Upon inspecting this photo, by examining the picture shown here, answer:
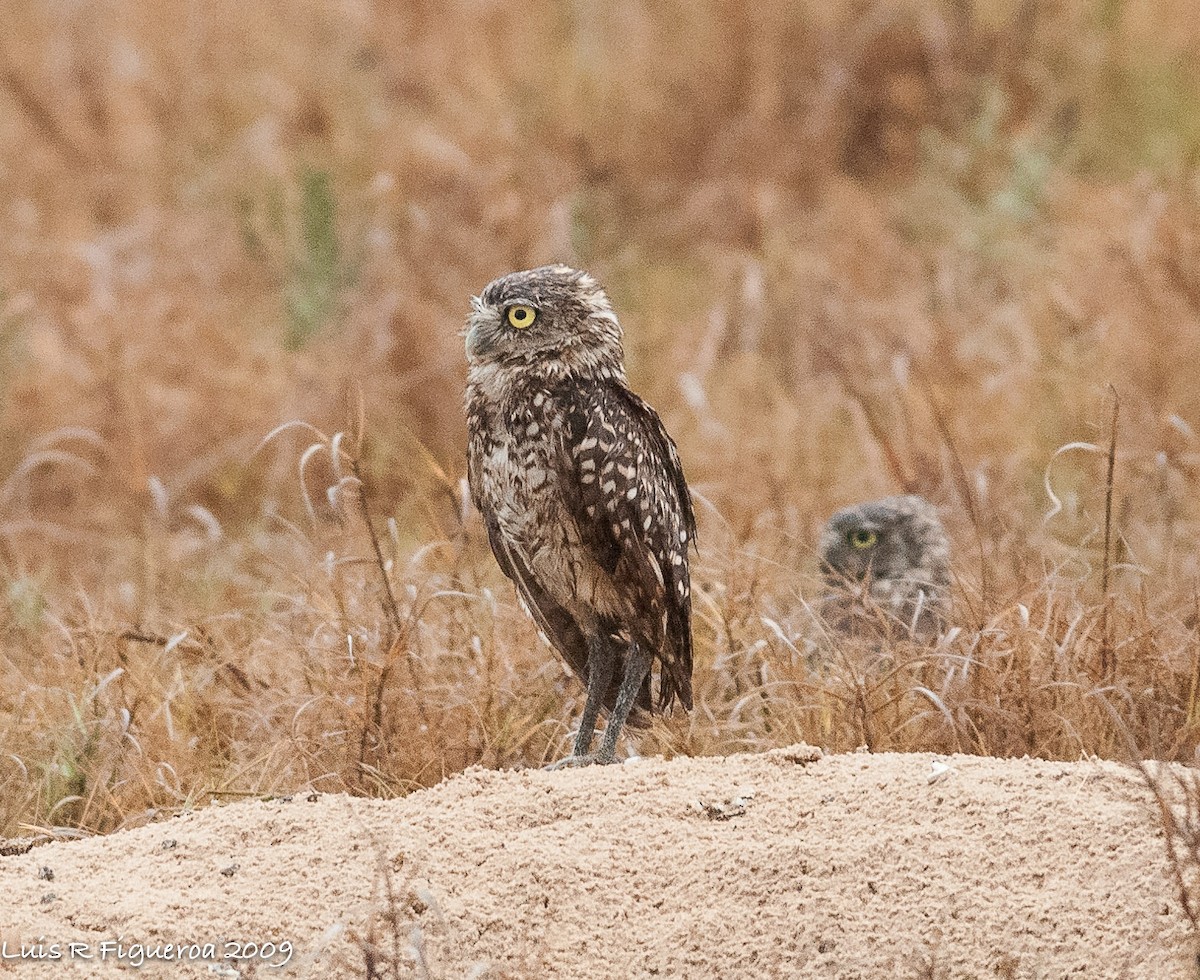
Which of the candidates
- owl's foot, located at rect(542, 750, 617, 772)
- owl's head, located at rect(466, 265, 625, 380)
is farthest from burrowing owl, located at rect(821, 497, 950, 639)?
owl's head, located at rect(466, 265, 625, 380)

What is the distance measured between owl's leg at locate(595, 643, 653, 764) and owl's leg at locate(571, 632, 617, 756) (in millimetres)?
39

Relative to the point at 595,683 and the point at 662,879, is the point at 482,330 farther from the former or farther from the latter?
the point at 662,879

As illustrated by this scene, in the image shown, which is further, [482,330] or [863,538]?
[863,538]

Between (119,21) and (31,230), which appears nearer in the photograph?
(31,230)

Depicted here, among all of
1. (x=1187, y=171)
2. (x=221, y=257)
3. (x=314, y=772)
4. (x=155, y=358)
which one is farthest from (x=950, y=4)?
(x=314, y=772)

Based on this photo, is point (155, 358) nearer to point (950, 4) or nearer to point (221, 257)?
point (221, 257)

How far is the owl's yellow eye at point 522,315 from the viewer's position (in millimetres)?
3725

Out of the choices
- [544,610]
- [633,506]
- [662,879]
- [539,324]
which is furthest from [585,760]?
[539,324]

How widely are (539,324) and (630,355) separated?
137 inches

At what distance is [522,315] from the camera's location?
373cm

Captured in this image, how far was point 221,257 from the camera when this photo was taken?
8578mm

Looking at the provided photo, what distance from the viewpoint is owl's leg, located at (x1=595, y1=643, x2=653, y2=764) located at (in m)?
3.76

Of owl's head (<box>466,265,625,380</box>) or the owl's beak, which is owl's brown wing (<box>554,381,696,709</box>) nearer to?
owl's head (<box>466,265,625,380</box>)

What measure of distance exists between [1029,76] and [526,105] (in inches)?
101
